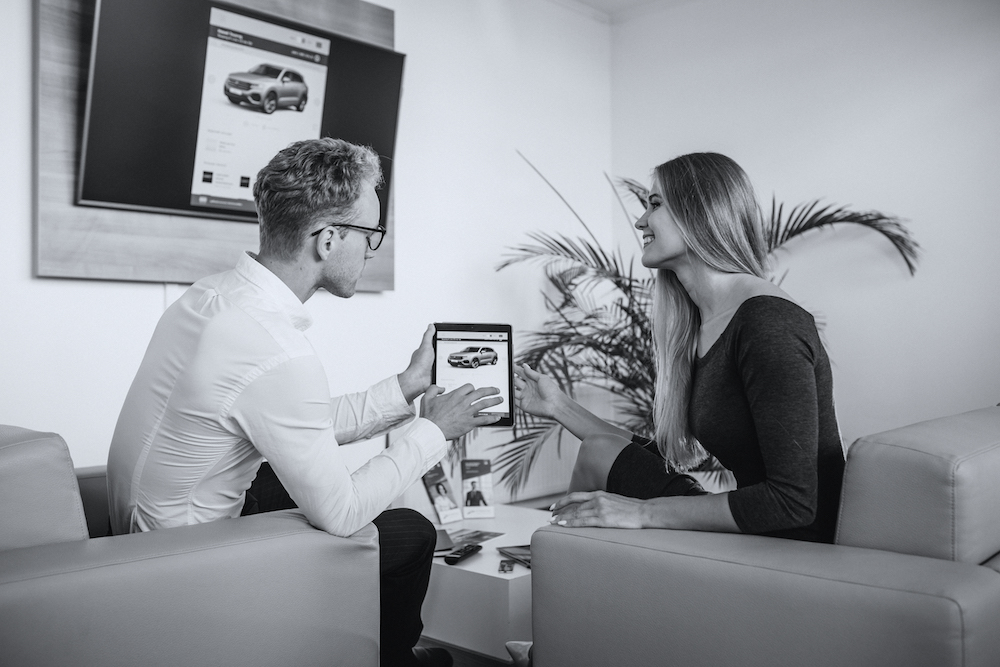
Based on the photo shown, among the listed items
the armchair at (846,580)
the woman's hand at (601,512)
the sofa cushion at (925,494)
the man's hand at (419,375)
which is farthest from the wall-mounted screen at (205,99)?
the sofa cushion at (925,494)

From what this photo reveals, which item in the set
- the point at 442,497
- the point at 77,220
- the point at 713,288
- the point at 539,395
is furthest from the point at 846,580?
the point at 77,220

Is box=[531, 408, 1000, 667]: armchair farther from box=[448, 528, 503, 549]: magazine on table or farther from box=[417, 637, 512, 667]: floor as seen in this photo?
box=[448, 528, 503, 549]: magazine on table

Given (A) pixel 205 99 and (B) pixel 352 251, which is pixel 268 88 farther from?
(B) pixel 352 251

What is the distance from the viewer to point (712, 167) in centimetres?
180

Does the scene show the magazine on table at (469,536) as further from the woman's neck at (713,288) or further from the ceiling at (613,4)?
the ceiling at (613,4)

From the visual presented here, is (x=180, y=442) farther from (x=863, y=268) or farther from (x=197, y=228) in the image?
(x=863, y=268)

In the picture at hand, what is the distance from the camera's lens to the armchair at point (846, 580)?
111 centimetres

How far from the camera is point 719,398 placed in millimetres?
1605

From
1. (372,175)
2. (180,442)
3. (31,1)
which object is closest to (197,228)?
(31,1)

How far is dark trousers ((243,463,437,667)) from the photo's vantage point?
1.77m

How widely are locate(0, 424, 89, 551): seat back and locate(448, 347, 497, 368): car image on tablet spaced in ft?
3.14

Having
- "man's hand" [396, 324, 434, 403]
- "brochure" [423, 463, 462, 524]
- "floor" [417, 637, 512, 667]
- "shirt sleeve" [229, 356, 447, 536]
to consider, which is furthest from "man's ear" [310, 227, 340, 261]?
"brochure" [423, 463, 462, 524]

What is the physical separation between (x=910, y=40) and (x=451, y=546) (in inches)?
116

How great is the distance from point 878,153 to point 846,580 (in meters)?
3.05
